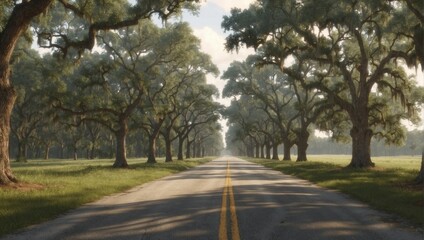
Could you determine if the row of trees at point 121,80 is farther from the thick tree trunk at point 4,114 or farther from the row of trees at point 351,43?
the thick tree trunk at point 4,114

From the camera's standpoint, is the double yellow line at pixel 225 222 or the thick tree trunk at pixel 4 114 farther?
the thick tree trunk at pixel 4 114

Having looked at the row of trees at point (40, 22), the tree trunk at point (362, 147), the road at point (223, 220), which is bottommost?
the road at point (223, 220)

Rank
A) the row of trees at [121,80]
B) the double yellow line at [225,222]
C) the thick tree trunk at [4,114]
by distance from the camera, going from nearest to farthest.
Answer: the double yellow line at [225,222], the thick tree trunk at [4,114], the row of trees at [121,80]

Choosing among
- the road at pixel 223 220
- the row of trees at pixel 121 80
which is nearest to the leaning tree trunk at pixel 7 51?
the road at pixel 223 220

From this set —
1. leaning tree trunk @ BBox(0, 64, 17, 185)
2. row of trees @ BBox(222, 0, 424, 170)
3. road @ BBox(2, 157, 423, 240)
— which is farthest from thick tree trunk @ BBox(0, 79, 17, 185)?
row of trees @ BBox(222, 0, 424, 170)

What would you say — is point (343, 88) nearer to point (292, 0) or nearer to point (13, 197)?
point (292, 0)

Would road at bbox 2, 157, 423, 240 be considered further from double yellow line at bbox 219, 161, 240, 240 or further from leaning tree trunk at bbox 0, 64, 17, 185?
leaning tree trunk at bbox 0, 64, 17, 185

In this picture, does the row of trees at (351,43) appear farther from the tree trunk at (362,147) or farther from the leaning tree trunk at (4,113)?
the leaning tree trunk at (4,113)

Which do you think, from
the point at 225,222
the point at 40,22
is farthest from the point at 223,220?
the point at 40,22

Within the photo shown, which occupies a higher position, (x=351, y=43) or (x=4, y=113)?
(x=351, y=43)

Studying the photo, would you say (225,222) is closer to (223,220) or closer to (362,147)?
(223,220)

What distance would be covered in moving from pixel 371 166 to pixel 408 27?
1014 cm

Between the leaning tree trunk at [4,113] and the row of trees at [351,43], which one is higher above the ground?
the row of trees at [351,43]

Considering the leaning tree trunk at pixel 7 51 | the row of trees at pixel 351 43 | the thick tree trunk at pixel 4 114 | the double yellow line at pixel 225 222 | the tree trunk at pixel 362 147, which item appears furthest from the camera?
the tree trunk at pixel 362 147
